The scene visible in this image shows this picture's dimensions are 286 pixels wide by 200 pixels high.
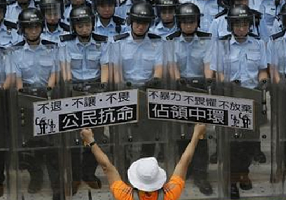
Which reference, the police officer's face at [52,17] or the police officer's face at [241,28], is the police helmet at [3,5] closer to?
the police officer's face at [52,17]

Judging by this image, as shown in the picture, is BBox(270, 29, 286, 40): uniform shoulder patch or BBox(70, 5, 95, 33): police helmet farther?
BBox(270, 29, 286, 40): uniform shoulder patch

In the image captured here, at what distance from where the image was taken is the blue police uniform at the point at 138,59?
9.16 meters

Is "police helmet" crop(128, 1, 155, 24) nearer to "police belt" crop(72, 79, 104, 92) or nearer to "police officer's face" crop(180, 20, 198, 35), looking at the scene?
"police officer's face" crop(180, 20, 198, 35)

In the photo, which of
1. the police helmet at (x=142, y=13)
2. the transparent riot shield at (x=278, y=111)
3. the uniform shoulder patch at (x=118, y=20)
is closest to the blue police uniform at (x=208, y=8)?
the uniform shoulder patch at (x=118, y=20)

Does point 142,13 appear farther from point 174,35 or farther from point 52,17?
point 52,17

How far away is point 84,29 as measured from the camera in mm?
9625

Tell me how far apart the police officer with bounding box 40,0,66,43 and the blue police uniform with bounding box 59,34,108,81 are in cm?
119

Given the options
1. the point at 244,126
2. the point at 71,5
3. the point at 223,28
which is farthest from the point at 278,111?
the point at 71,5

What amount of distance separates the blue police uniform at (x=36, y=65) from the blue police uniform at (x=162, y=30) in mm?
1562

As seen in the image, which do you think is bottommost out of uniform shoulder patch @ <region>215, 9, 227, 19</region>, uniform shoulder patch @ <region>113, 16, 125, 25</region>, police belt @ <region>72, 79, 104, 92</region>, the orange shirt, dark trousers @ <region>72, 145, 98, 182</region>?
dark trousers @ <region>72, 145, 98, 182</region>

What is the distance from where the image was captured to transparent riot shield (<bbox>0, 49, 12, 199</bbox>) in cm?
907

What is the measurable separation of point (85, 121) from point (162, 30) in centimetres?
207

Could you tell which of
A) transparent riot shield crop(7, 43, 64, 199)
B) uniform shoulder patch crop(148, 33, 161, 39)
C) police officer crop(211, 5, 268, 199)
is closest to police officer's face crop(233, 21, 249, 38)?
police officer crop(211, 5, 268, 199)

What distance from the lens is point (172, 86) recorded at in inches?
359
